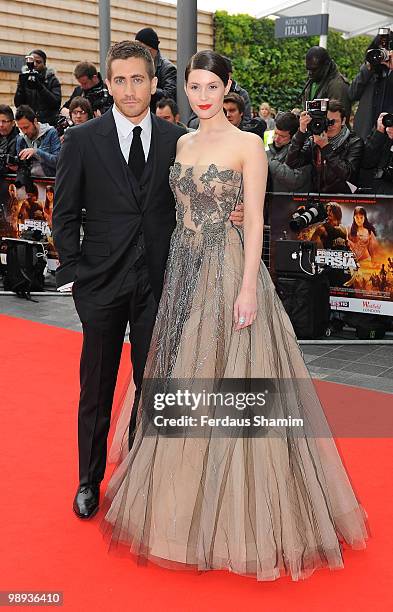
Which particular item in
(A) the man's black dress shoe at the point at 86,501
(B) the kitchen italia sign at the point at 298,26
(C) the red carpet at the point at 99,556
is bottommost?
(C) the red carpet at the point at 99,556

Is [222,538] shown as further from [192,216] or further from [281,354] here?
[192,216]

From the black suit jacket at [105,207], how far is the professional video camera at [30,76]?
6005 mm

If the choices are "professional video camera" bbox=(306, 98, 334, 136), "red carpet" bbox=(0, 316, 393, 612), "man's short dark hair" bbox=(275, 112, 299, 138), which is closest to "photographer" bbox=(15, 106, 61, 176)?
"man's short dark hair" bbox=(275, 112, 299, 138)

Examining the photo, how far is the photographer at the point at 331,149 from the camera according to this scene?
18.7 feet

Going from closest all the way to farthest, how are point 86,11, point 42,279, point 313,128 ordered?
point 313,128, point 42,279, point 86,11

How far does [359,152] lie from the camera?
19.0 ft

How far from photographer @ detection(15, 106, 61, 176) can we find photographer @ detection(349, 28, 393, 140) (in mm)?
3077

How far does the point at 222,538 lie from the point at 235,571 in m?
0.12

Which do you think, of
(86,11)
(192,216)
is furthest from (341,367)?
(86,11)

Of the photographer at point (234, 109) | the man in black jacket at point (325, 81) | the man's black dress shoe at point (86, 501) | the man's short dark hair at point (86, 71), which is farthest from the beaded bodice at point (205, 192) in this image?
the man's short dark hair at point (86, 71)

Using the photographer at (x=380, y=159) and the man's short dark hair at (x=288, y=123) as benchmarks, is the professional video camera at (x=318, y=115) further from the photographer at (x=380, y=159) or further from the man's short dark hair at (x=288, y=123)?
the man's short dark hair at (x=288, y=123)

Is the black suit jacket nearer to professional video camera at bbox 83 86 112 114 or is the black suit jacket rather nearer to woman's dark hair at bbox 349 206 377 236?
woman's dark hair at bbox 349 206 377 236

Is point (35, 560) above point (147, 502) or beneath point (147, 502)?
beneath
